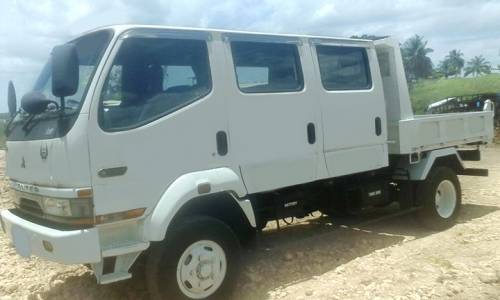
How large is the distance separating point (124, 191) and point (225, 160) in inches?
39.0

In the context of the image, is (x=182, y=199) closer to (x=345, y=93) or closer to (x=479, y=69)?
(x=345, y=93)

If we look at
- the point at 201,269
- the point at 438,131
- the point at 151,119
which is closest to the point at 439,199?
the point at 438,131

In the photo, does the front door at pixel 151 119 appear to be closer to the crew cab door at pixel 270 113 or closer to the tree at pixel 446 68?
the crew cab door at pixel 270 113

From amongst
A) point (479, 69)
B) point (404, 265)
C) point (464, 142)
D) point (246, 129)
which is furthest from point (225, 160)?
point (479, 69)

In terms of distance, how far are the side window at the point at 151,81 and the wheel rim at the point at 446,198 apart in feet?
13.1

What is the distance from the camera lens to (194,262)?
429cm

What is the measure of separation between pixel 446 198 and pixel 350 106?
2377 millimetres

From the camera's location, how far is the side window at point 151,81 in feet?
13.1

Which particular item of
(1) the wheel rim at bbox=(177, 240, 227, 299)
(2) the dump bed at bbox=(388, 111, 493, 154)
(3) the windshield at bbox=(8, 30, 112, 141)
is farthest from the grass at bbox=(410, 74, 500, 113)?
(3) the windshield at bbox=(8, 30, 112, 141)

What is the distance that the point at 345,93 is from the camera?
5.73 meters

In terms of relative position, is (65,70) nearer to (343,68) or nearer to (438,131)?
(343,68)

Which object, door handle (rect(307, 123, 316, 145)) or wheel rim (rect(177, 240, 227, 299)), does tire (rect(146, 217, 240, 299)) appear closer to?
wheel rim (rect(177, 240, 227, 299))

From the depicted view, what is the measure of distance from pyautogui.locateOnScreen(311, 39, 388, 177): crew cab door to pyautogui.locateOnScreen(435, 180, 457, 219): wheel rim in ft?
4.24

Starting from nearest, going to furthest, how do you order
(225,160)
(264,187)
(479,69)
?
(225,160), (264,187), (479,69)
